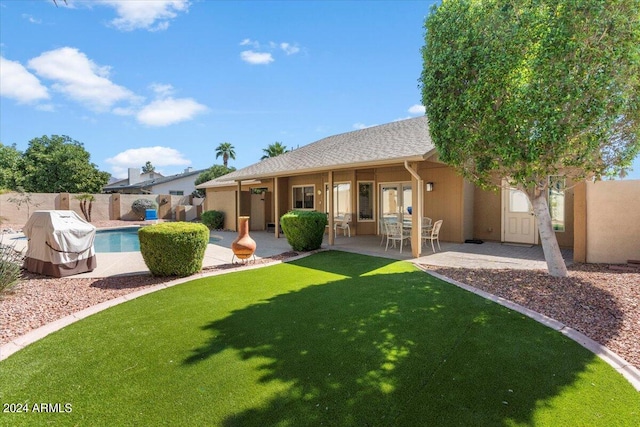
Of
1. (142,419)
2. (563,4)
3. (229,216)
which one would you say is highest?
(563,4)

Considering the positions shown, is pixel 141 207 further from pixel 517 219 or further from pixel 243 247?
pixel 517 219

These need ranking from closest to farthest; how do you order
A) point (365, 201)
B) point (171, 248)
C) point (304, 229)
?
point (171, 248), point (304, 229), point (365, 201)

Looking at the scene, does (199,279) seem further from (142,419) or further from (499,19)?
(499,19)

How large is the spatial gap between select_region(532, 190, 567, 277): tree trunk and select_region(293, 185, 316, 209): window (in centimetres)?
1107

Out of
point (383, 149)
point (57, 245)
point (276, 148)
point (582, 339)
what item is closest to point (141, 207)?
point (276, 148)

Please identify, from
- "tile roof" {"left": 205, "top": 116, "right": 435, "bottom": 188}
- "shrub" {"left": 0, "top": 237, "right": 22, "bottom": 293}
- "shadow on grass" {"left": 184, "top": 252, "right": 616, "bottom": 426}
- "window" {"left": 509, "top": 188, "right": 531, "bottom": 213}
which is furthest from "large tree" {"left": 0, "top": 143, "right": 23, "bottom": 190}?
"window" {"left": 509, "top": 188, "right": 531, "bottom": 213}

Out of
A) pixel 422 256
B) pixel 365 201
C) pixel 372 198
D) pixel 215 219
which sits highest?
pixel 372 198

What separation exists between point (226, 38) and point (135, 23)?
9.93 ft

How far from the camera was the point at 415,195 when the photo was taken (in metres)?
9.04

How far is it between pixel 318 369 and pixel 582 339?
3.49 m

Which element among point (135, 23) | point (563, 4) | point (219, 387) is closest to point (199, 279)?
point (219, 387)

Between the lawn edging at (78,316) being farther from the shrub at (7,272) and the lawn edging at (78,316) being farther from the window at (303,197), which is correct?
the window at (303,197)

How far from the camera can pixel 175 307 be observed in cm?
542

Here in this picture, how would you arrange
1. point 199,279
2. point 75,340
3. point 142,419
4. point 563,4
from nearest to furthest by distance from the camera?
1. point 142,419
2. point 75,340
3. point 563,4
4. point 199,279
